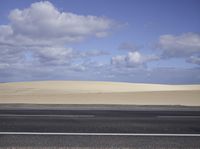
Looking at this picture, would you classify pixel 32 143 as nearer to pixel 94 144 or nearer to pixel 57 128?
pixel 94 144

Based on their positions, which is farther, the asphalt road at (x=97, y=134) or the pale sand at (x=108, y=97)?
the pale sand at (x=108, y=97)

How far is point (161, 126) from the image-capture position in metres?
12.7

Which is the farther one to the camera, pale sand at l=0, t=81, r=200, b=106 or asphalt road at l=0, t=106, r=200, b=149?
pale sand at l=0, t=81, r=200, b=106

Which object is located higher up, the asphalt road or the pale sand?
the pale sand

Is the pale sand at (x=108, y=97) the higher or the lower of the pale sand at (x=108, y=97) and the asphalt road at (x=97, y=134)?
the higher

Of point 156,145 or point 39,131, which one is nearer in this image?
point 156,145

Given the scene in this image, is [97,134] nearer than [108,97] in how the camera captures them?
Yes

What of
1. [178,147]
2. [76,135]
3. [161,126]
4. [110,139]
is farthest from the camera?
[161,126]

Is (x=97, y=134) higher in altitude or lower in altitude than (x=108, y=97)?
lower

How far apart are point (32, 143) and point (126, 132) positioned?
342 cm

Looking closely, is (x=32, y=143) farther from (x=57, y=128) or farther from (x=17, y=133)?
(x=57, y=128)

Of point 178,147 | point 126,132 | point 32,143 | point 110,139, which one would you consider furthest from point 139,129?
point 32,143

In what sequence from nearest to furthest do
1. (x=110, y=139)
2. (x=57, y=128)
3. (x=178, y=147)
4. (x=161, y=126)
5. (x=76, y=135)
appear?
(x=178, y=147) → (x=110, y=139) → (x=76, y=135) → (x=57, y=128) → (x=161, y=126)

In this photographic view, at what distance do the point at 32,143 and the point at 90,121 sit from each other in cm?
488
